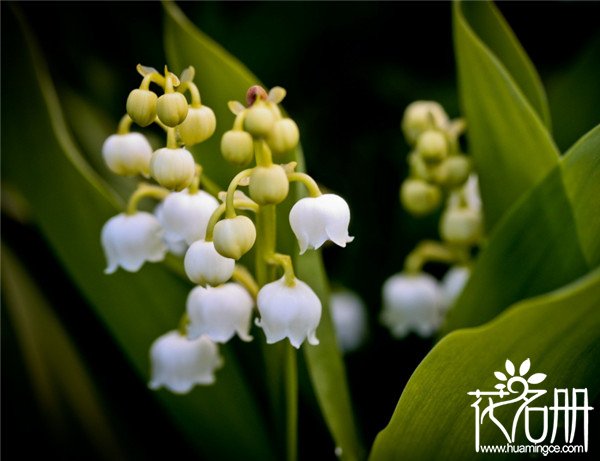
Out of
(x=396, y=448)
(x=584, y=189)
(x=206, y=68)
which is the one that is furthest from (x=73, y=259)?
(x=584, y=189)

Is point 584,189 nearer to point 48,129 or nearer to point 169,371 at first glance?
point 169,371

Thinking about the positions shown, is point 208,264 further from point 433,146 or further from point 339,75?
point 339,75

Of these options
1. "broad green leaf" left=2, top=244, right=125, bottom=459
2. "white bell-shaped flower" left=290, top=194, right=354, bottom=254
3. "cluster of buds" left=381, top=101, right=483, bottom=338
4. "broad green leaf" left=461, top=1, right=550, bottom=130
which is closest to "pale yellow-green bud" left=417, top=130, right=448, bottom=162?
"cluster of buds" left=381, top=101, right=483, bottom=338

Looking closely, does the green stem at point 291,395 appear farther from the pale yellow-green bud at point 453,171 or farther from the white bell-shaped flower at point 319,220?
the pale yellow-green bud at point 453,171

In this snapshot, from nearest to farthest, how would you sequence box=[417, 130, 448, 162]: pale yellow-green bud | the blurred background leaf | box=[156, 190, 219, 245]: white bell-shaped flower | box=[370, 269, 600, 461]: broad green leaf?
box=[370, 269, 600, 461]: broad green leaf
box=[156, 190, 219, 245]: white bell-shaped flower
box=[417, 130, 448, 162]: pale yellow-green bud
the blurred background leaf

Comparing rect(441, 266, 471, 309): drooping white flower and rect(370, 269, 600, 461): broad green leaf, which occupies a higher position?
rect(441, 266, 471, 309): drooping white flower

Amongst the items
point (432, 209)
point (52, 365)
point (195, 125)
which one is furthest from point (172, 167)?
point (52, 365)

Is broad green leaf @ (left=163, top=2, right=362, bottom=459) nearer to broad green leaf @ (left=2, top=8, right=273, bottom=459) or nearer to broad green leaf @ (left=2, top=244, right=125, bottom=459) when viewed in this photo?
broad green leaf @ (left=2, top=8, right=273, bottom=459)
